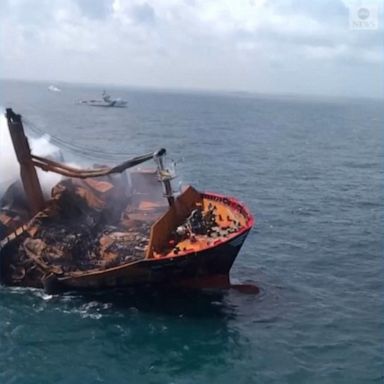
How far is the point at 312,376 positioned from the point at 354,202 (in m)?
42.0

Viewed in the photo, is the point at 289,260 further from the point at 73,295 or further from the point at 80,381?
the point at 80,381

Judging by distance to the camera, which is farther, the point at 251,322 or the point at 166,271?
the point at 166,271

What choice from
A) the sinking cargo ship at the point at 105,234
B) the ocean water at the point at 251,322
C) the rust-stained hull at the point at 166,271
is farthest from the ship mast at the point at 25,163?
the rust-stained hull at the point at 166,271

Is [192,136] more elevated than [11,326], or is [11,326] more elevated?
[192,136]

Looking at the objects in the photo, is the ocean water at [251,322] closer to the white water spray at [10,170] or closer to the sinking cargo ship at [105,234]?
the sinking cargo ship at [105,234]

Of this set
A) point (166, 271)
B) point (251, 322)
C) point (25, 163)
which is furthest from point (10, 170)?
point (251, 322)

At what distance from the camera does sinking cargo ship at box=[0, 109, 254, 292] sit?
39.5 metres

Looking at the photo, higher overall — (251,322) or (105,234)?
(105,234)

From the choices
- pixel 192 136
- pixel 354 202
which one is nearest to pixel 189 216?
pixel 354 202

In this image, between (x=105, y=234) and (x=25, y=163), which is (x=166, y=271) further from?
(x=25, y=163)

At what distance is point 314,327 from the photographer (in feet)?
121

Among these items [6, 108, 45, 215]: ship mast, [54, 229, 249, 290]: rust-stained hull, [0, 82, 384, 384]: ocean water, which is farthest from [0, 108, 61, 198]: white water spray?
[54, 229, 249, 290]: rust-stained hull

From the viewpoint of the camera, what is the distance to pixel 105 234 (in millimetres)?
44188

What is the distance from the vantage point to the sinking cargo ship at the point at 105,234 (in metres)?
39.5
